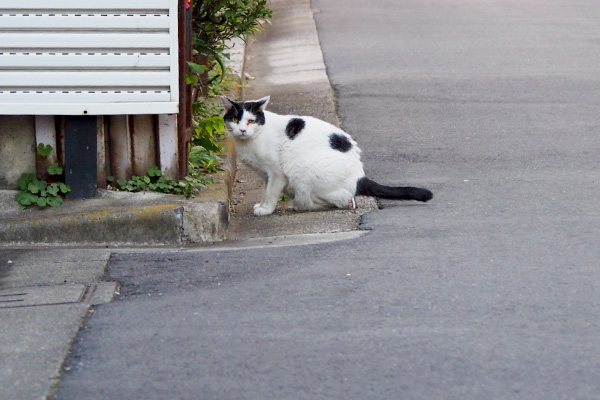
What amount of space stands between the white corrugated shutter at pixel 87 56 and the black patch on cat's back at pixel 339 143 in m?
1.41

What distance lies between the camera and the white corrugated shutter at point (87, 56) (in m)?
5.60

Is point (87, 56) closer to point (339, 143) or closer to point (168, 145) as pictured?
point (168, 145)

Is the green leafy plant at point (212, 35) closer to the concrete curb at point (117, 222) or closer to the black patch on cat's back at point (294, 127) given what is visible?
the black patch on cat's back at point (294, 127)

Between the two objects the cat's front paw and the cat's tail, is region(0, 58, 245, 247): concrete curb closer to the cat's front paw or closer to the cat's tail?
the cat's front paw

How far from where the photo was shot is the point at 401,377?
11.8 ft

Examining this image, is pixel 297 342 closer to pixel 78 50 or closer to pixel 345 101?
pixel 78 50

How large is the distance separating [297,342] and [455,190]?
10.5ft

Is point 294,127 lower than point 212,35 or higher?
lower

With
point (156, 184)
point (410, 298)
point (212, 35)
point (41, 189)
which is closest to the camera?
point (410, 298)

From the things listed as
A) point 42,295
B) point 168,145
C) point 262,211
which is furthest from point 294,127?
point 42,295

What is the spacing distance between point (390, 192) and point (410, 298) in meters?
2.15

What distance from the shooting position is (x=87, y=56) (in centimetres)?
568

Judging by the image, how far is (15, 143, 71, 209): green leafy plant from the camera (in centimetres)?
588

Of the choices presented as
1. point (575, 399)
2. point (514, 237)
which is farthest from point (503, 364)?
point (514, 237)
